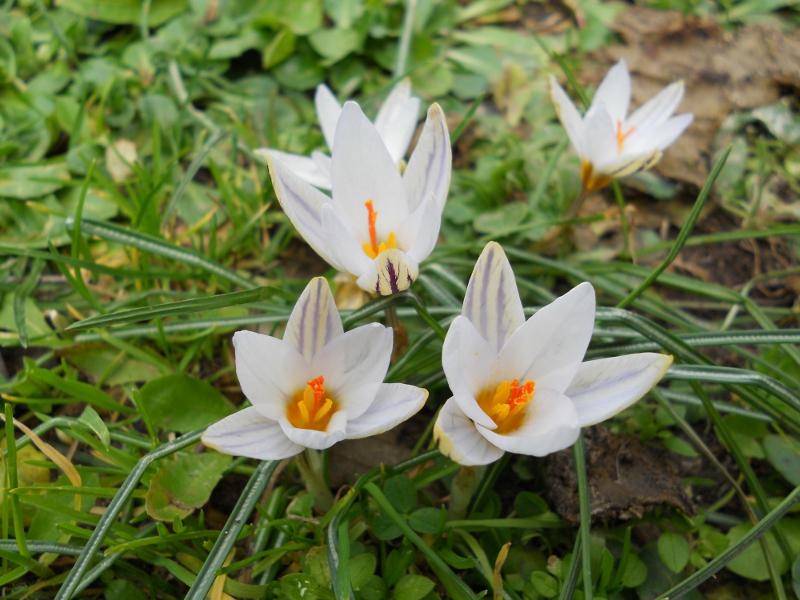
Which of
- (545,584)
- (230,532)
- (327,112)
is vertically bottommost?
(545,584)

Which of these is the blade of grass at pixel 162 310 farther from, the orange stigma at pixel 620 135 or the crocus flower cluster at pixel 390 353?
the orange stigma at pixel 620 135

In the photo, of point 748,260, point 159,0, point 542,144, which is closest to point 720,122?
point 748,260

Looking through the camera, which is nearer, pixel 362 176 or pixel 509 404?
pixel 509 404

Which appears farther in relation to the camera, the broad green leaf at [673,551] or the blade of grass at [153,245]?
the blade of grass at [153,245]

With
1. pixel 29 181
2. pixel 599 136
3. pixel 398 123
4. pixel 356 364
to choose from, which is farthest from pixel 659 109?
pixel 29 181

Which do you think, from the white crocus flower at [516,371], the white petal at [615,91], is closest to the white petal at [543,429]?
the white crocus flower at [516,371]

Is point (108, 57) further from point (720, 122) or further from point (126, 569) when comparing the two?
point (720, 122)

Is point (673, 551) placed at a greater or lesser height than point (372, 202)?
lesser

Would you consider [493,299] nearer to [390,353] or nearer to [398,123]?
[390,353]
